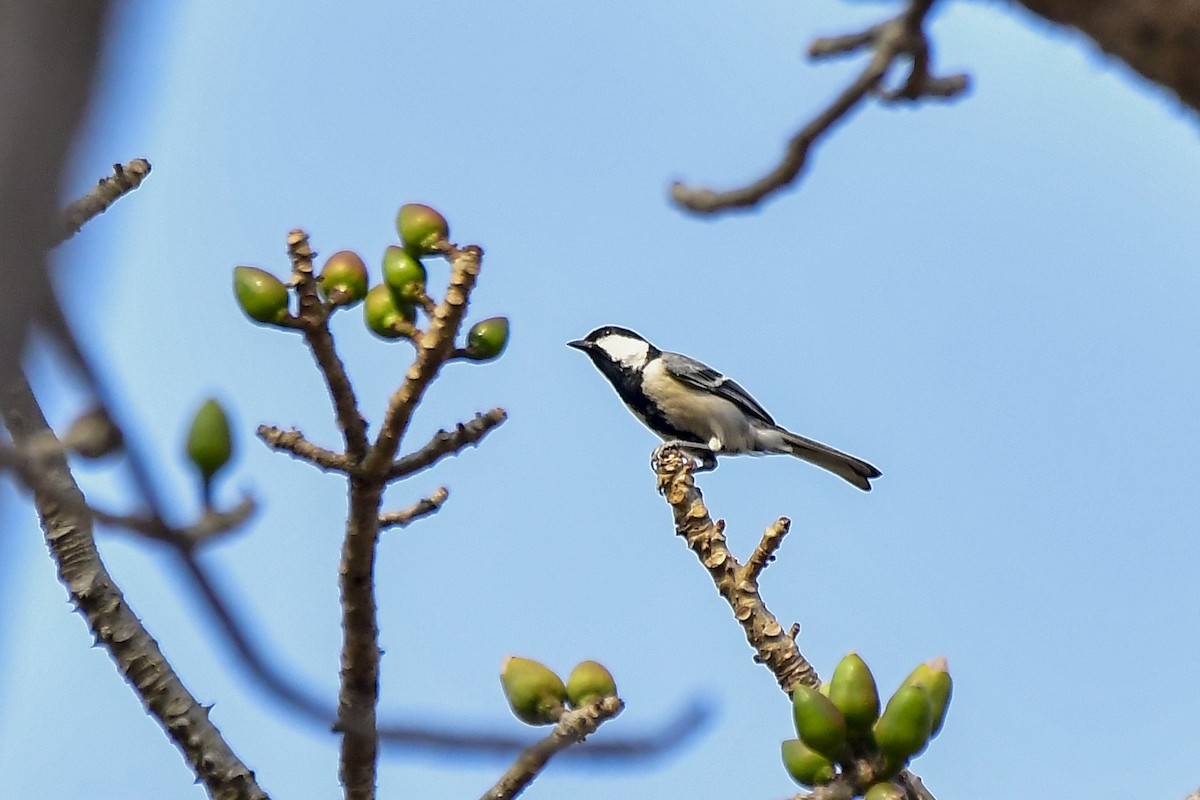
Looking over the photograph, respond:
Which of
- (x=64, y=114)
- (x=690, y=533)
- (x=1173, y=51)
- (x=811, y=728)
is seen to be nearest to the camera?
(x=64, y=114)

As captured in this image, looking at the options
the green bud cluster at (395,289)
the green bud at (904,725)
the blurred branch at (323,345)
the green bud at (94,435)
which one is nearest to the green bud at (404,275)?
the green bud cluster at (395,289)

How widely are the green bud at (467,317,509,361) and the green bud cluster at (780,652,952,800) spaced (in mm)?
922

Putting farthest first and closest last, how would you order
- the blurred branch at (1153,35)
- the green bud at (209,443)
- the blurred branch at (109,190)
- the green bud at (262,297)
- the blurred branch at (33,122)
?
the blurred branch at (109,190) < the green bud at (262,297) < the green bud at (209,443) < the blurred branch at (1153,35) < the blurred branch at (33,122)

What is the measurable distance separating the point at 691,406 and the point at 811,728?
16.2ft

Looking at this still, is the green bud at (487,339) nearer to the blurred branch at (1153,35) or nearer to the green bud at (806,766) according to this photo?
the green bud at (806,766)

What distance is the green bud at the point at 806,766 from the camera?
2631 mm

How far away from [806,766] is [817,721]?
188 mm

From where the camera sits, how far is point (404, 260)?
3.01 meters

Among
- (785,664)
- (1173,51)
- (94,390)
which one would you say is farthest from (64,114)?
(785,664)

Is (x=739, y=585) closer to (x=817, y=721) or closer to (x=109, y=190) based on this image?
(x=817, y=721)

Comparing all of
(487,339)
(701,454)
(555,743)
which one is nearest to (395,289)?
(487,339)

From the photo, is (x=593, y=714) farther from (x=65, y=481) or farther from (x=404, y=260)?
(x=65, y=481)

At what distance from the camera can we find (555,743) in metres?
2.58

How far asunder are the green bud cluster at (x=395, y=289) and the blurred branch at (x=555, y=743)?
746 mm
